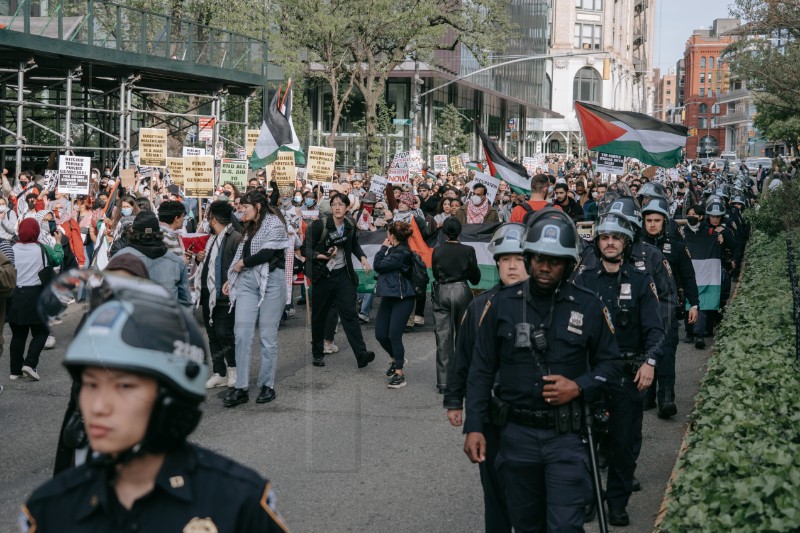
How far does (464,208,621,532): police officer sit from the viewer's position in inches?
184

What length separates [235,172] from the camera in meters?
21.2

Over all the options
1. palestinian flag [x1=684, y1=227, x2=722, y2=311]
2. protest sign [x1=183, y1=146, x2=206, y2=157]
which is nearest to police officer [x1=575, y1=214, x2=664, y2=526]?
palestinian flag [x1=684, y1=227, x2=722, y2=311]

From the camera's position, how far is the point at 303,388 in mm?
10828

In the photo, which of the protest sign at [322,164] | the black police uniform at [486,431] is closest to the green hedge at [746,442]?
the black police uniform at [486,431]

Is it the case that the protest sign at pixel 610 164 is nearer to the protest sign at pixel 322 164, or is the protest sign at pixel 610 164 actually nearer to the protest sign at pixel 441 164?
the protest sign at pixel 322 164

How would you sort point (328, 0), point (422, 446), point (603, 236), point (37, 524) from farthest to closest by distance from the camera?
point (328, 0), point (422, 446), point (603, 236), point (37, 524)

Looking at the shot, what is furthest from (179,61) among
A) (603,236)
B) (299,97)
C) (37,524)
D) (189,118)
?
(37,524)

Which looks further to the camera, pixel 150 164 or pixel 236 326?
pixel 150 164

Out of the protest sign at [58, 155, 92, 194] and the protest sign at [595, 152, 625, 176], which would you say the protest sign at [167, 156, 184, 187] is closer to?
the protest sign at [58, 155, 92, 194]

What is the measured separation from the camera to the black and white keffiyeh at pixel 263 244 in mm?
9664

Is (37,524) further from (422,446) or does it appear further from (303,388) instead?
(303,388)

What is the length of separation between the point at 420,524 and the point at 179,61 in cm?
2476

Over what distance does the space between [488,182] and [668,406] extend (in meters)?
9.79

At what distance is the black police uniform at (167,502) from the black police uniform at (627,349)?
4.31 meters
